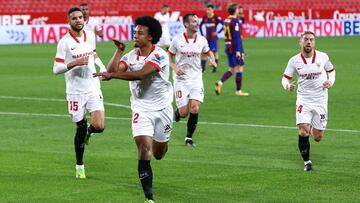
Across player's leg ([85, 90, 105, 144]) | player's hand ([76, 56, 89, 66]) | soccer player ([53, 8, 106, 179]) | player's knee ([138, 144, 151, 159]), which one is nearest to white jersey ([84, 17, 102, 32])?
soccer player ([53, 8, 106, 179])

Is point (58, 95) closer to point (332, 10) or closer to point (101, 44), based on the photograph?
point (101, 44)

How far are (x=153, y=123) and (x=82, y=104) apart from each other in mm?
2515

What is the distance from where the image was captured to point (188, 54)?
17.8 meters

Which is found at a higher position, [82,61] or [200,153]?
[82,61]

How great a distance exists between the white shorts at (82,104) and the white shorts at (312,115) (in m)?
3.04

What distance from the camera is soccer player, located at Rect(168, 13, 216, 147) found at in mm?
17656

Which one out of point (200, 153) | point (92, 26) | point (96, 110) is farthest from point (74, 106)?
point (92, 26)

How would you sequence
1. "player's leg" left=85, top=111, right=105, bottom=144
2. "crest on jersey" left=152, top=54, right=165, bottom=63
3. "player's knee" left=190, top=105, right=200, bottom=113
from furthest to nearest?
"player's knee" left=190, top=105, right=200, bottom=113, "player's leg" left=85, top=111, right=105, bottom=144, "crest on jersey" left=152, top=54, right=165, bottom=63

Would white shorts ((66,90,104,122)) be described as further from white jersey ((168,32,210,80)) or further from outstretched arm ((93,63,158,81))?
white jersey ((168,32,210,80))

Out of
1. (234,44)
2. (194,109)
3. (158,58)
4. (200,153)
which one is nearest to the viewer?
(158,58)

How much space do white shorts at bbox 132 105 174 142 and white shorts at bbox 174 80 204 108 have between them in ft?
18.8

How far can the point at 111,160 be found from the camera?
50.0ft

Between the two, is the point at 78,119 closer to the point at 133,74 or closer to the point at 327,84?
the point at 133,74

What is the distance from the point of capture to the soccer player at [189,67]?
1766cm
